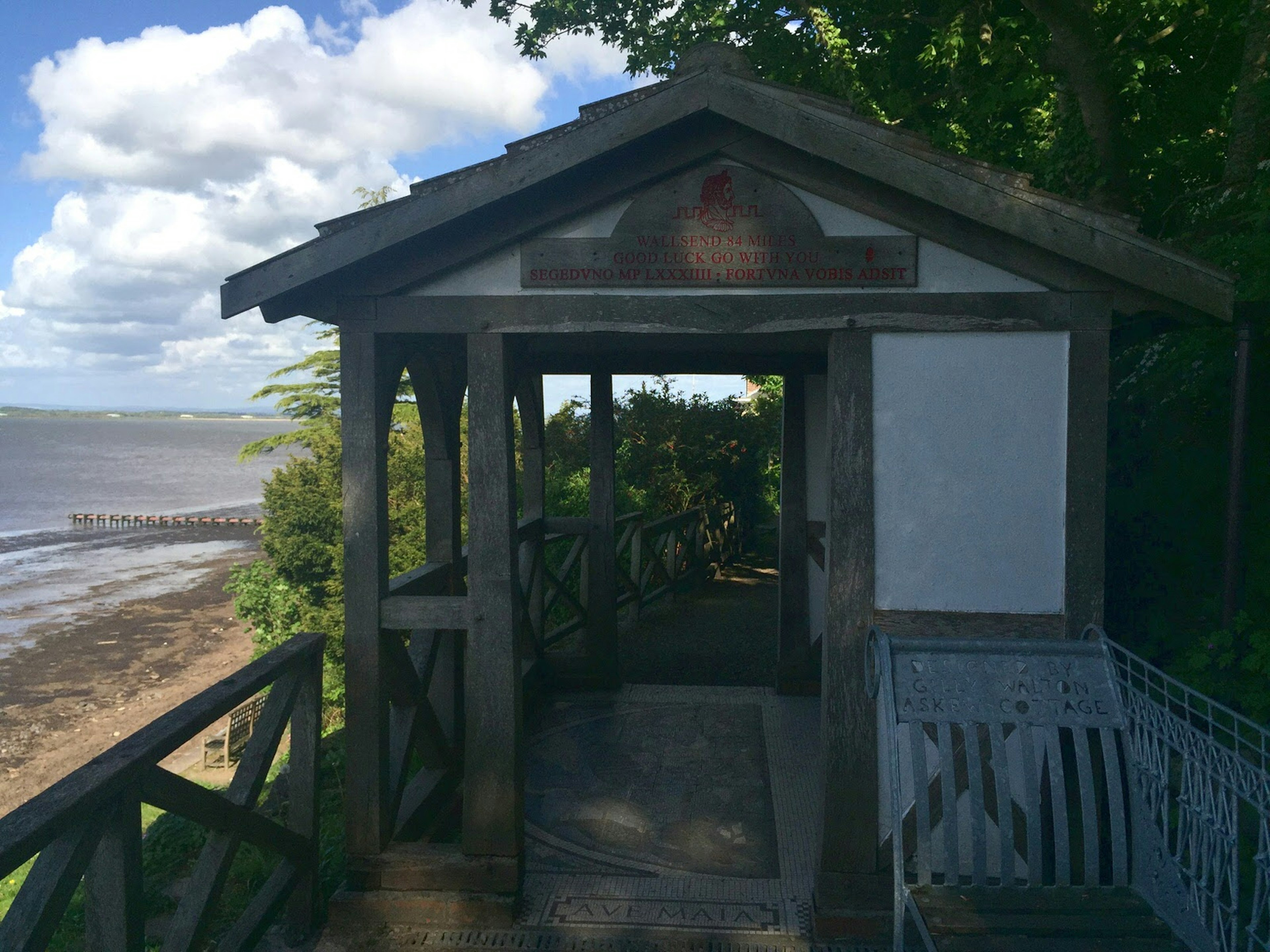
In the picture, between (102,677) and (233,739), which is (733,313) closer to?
(233,739)

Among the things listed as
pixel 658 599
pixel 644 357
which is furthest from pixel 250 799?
pixel 658 599

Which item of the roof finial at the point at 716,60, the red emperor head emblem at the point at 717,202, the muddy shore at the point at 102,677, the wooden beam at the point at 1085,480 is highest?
the roof finial at the point at 716,60

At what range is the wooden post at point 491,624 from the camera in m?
4.10

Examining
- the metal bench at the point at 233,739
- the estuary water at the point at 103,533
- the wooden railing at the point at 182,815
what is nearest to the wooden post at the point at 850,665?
the wooden railing at the point at 182,815

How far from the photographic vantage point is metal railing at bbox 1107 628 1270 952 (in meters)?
2.61

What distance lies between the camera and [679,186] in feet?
13.3

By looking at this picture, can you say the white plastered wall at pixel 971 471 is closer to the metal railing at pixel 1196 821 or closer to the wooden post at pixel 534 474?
the metal railing at pixel 1196 821

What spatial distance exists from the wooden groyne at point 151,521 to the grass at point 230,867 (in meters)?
40.3

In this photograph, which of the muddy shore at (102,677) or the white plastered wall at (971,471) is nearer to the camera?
the white plastered wall at (971,471)

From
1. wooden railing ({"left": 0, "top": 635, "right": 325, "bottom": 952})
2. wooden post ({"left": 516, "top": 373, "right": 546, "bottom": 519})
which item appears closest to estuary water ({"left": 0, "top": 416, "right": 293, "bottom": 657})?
wooden post ({"left": 516, "top": 373, "right": 546, "bottom": 519})

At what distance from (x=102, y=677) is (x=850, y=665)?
20.8 meters

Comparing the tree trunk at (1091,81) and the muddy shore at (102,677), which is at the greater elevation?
the tree trunk at (1091,81)

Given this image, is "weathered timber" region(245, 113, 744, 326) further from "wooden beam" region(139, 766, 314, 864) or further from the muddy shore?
the muddy shore

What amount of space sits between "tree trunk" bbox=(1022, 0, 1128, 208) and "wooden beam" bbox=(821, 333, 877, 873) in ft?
14.6
